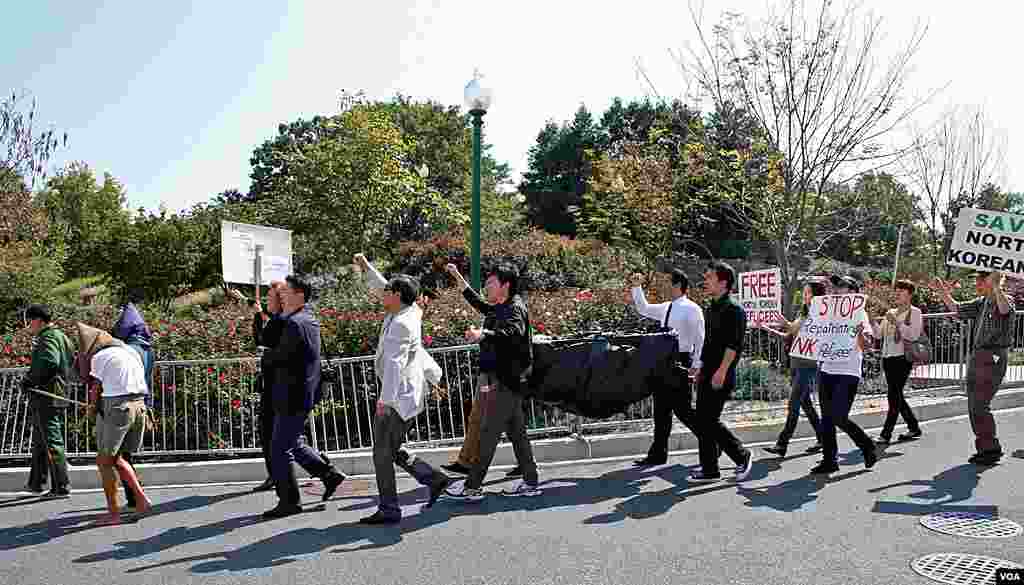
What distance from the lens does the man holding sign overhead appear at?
748 cm

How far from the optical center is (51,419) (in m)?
7.43

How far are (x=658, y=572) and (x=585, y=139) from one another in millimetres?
33110

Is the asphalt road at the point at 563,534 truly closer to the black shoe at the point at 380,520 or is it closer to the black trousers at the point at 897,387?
the black shoe at the point at 380,520

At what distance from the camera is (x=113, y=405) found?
6.39 metres

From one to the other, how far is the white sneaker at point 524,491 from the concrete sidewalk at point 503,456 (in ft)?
4.27

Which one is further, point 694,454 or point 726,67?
point 726,67

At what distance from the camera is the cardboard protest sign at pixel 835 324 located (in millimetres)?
7551

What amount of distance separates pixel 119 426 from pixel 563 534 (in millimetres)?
3333

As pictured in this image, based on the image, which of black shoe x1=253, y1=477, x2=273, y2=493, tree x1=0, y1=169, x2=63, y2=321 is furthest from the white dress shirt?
tree x1=0, y1=169, x2=63, y2=321

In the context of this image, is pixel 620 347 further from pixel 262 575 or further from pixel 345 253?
pixel 345 253

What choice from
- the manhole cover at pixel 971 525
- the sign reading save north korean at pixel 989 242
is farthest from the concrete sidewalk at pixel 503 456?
the manhole cover at pixel 971 525

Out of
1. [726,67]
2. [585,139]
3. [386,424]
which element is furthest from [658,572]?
[585,139]

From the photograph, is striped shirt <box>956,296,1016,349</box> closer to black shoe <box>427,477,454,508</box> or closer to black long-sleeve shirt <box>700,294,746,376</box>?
black long-sleeve shirt <box>700,294,746,376</box>

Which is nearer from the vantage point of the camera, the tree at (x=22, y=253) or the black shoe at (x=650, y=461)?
the black shoe at (x=650, y=461)
